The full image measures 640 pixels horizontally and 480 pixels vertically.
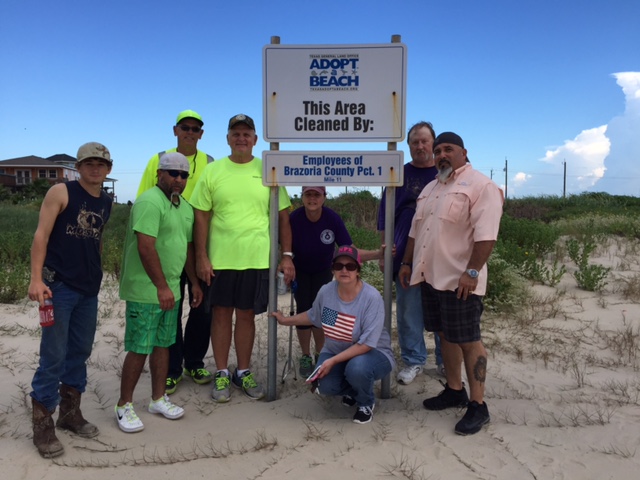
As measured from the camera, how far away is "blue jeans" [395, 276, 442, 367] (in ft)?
14.7

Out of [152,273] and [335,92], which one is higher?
[335,92]

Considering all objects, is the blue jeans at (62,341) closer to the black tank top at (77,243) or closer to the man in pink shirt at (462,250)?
the black tank top at (77,243)

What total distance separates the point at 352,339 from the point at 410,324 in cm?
104

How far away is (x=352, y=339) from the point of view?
12.2ft

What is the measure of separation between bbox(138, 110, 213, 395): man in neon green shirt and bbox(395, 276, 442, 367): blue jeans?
68.2 inches

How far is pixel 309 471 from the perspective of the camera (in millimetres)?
3012

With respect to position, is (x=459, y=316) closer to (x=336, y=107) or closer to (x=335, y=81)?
(x=336, y=107)

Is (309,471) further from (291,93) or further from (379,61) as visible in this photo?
(379,61)

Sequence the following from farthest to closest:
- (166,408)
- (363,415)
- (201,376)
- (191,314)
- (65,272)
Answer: (191,314) → (201,376) → (166,408) → (363,415) → (65,272)

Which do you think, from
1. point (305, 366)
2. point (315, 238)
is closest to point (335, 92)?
point (315, 238)

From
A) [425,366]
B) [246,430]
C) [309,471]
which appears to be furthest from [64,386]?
[425,366]

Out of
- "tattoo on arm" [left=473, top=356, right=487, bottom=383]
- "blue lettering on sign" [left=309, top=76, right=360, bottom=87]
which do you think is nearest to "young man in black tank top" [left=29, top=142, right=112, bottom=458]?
"blue lettering on sign" [left=309, top=76, right=360, bottom=87]

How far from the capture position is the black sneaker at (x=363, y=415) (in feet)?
12.0

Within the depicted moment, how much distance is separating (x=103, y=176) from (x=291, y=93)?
1527 millimetres
